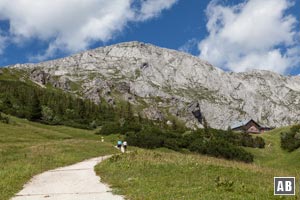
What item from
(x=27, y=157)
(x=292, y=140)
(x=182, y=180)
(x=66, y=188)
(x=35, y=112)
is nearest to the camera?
(x=182, y=180)

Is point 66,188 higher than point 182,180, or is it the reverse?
point 182,180

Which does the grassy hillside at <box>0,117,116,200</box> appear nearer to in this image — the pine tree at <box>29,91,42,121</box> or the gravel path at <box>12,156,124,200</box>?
the gravel path at <box>12,156,124,200</box>

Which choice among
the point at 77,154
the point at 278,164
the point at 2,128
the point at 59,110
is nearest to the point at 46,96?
the point at 59,110

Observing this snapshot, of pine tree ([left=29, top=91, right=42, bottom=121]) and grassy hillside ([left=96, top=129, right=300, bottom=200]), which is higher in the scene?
pine tree ([left=29, top=91, right=42, bottom=121])

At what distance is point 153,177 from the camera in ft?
75.2

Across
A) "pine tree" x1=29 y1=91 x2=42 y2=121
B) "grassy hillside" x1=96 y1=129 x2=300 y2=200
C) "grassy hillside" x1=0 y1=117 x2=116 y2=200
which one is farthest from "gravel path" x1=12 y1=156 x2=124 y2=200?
"pine tree" x1=29 y1=91 x2=42 y2=121

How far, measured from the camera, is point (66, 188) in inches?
860

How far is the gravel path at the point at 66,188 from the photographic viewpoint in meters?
18.8

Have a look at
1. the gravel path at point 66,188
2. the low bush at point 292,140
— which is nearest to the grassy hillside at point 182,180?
the gravel path at point 66,188

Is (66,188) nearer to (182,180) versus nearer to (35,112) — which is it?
(182,180)

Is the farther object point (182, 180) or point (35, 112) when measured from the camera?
point (35, 112)

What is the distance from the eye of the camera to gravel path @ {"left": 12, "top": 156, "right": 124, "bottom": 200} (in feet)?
61.7

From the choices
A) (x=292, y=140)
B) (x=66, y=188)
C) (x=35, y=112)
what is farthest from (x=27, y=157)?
(x=35, y=112)

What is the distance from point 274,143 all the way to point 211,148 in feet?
100
